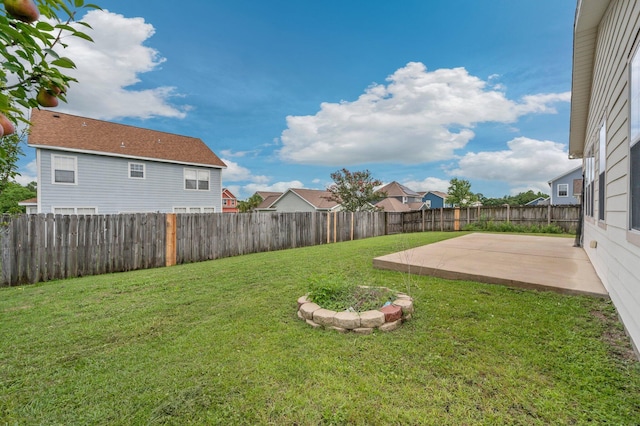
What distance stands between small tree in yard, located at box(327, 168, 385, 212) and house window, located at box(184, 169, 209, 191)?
417 inches

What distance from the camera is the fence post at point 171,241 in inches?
293

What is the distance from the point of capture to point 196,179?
1608 cm

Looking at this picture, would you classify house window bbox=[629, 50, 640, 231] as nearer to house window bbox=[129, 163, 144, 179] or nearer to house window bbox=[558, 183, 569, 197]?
house window bbox=[129, 163, 144, 179]

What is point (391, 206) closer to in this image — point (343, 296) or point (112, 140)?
point (112, 140)

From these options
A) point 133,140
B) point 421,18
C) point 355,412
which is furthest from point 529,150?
point 133,140

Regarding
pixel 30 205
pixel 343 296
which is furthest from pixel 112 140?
pixel 343 296

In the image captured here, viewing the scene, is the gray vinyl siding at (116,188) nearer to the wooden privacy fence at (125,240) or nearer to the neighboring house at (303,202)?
the wooden privacy fence at (125,240)

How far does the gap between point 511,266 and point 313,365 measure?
4.35 meters

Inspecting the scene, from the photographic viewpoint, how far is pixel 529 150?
12.6 m

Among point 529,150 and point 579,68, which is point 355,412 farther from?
point 529,150

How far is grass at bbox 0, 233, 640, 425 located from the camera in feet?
5.69

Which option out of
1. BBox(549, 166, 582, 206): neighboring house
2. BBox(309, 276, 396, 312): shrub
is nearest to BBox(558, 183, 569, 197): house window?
BBox(549, 166, 582, 206): neighboring house

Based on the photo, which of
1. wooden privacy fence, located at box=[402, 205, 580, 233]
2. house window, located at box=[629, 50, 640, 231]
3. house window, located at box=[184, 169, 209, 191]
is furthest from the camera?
house window, located at box=[184, 169, 209, 191]

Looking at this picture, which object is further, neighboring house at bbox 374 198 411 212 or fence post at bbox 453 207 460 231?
neighboring house at bbox 374 198 411 212
